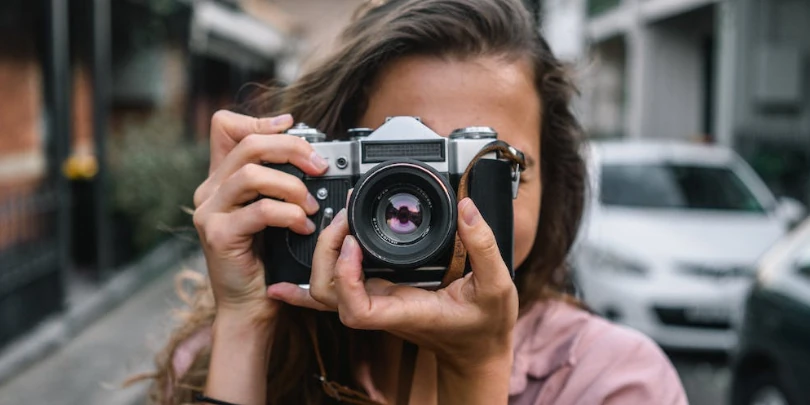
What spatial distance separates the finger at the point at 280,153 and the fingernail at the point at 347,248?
0.74ft

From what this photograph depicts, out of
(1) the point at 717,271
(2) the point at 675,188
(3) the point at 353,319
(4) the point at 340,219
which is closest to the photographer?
(3) the point at 353,319

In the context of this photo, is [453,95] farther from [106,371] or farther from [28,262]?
[28,262]

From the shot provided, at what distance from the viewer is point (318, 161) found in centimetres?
146

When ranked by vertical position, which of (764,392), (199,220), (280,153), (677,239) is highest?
(280,153)

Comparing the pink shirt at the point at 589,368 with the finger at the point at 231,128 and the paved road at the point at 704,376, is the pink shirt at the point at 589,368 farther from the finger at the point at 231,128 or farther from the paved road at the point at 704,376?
the paved road at the point at 704,376

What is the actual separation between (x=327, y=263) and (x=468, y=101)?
0.41 metres

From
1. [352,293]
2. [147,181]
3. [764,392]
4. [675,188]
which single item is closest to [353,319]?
[352,293]

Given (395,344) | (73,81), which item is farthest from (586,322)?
(73,81)

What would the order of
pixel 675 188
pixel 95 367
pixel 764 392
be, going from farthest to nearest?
pixel 675 188 < pixel 95 367 < pixel 764 392

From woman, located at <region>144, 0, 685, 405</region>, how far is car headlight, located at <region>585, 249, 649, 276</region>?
4825mm

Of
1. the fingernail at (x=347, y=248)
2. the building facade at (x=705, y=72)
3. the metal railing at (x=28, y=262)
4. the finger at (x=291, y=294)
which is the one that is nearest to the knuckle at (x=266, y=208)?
the finger at (x=291, y=294)

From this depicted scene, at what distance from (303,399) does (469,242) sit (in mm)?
531

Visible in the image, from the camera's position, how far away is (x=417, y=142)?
1.38 m

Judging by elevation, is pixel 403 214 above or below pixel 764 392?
above
